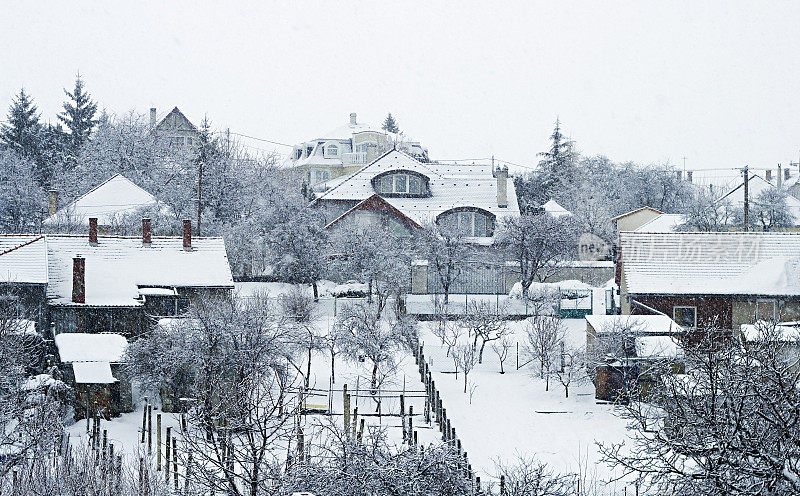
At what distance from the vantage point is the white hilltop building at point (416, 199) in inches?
1736

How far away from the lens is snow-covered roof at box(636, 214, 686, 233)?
162 feet

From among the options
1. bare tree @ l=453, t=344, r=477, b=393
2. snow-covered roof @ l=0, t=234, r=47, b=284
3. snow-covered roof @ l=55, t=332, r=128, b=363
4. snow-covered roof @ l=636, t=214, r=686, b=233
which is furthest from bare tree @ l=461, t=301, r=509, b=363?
snow-covered roof @ l=636, t=214, r=686, b=233

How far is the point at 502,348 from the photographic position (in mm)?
29344

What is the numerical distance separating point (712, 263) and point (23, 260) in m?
23.4

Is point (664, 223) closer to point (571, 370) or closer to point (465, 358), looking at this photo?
point (571, 370)

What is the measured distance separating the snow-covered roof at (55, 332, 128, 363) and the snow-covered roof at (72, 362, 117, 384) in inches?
9.8

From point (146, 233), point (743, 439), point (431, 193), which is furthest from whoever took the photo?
point (431, 193)

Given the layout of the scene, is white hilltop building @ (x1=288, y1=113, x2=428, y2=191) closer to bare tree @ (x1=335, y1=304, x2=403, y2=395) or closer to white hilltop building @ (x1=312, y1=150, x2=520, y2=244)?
white hilltop building @ (x1=312, y1=150, x2=520, y2=244)

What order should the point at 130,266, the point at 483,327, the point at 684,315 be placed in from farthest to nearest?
the point at 684,315 < the point at 483,327 < the point at 130,266

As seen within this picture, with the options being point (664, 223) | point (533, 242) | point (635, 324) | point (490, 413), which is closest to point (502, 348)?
point (635, 324)

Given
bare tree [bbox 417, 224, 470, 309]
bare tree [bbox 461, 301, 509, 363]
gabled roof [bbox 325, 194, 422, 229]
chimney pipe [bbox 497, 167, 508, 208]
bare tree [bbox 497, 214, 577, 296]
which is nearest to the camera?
bare tree [bbox 461, 301, 509, 363]

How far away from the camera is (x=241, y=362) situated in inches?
809

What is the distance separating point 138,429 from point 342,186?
1171 inches

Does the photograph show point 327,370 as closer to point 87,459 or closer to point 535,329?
point 535,329
